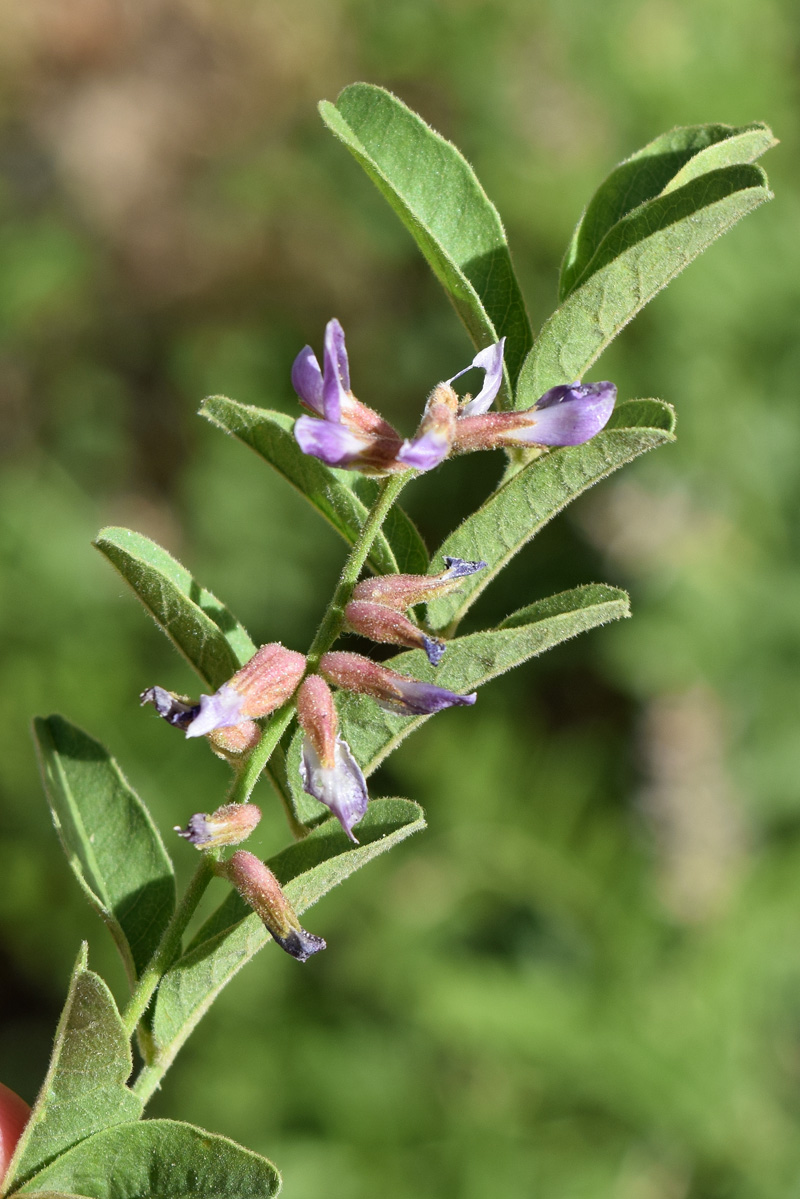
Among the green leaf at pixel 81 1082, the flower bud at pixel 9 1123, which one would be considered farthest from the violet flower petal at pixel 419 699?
the flower bud at pixel 9 1123

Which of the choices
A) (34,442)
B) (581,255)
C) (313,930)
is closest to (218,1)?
(34,442)

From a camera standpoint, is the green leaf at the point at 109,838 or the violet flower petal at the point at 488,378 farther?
the green leaf at the point at 109,838

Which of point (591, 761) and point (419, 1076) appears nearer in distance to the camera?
point (419, 1076)

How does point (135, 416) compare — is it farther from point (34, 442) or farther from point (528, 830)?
point (528, 830)

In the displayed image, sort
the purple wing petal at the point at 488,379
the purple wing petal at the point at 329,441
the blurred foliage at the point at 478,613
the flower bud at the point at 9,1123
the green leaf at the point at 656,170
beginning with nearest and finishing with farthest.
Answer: the purple wing petal at the point at 329,441 < the purple wing petal at the point at 488,379 < the green leaf at the point at 656,170 < the flower bud at the point at 9,1123 < the blurred foliage at the point at 478,613

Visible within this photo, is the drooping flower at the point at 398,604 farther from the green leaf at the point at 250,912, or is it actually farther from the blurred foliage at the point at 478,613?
the blurred foliage at the point at 478,613

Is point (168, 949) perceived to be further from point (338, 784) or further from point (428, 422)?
point (428, 422)
